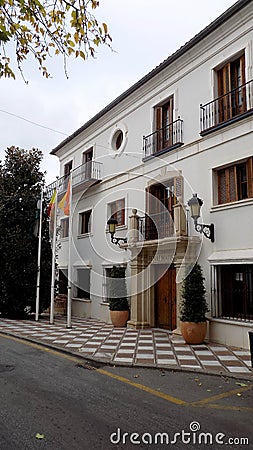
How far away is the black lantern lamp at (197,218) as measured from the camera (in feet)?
32.2

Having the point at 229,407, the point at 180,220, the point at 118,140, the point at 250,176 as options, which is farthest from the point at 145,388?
the point at 118,140

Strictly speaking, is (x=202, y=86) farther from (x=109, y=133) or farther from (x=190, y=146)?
(x=109, y=133)

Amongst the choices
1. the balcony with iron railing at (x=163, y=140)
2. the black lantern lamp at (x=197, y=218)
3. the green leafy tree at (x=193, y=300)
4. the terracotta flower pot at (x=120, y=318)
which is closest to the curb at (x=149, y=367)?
the green leafy tree at (x=193, y=300)

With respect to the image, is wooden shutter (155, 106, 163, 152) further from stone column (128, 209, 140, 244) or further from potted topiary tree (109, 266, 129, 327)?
potted topiary tree (109, 266, 129, 327)

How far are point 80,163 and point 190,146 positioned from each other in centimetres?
790

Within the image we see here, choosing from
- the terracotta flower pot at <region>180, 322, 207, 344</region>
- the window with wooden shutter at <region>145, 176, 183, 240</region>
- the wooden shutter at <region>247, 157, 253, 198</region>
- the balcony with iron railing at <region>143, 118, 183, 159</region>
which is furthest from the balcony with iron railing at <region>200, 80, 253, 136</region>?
the terracotta flower pot at <region>180, 322, 207, 344</region>

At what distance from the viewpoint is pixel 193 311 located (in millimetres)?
9484

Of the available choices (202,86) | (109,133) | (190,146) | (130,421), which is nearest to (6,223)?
(109,133)

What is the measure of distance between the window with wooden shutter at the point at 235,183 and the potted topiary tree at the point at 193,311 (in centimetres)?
238

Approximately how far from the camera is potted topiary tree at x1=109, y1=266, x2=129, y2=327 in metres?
12.9

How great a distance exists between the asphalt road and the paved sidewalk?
62 centimetres

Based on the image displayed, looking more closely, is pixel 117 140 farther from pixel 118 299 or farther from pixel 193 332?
pixel 193 332

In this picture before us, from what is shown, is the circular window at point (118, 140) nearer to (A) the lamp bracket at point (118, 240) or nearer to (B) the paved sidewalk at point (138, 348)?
(A) the lamp bracket at point (118, 240)

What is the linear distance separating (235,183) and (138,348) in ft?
16.1
